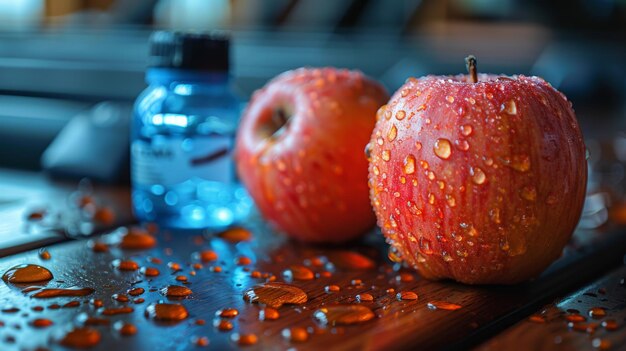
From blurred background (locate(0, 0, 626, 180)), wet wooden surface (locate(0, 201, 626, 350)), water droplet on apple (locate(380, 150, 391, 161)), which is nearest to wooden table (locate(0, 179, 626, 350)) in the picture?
wet wooden surface (locate(0, 201, 626, 350))

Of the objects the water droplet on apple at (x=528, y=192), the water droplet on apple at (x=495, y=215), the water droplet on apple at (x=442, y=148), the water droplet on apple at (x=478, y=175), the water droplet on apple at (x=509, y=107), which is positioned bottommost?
the water droplet on apple at (x=495, y=215)

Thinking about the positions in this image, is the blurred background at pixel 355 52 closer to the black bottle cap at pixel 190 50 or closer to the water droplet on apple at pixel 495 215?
the black bottle cap at pixel 190 50

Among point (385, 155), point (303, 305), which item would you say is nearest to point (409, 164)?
point (385, 155)

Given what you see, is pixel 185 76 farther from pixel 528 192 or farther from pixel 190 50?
pixel 528 192

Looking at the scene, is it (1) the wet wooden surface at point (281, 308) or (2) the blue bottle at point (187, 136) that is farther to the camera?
(2) the blue bottle at point (187, 136)

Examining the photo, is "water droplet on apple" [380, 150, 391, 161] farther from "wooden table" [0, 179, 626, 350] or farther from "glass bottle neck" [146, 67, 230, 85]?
"glass bottle neck" [146, 67, 230, 85]

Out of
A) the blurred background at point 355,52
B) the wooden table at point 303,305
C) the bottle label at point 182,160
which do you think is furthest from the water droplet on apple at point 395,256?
the blurred background at point 355,52
